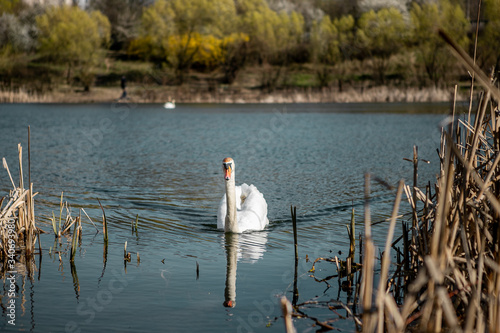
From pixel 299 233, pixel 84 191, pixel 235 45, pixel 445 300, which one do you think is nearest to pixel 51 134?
pixel 84 191

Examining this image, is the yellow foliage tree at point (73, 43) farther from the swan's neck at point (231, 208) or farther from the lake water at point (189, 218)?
the swan's neck at point (231, 208)

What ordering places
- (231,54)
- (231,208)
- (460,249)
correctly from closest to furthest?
(460,249), (231,208), (231,54)

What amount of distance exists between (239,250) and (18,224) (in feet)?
9.45

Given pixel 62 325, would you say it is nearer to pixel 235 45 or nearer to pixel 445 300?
pixel 445 300

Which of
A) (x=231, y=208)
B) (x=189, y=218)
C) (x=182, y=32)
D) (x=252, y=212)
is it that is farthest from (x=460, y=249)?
(x=182, y=32)

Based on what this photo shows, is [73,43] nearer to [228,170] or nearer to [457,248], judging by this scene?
[228,170]

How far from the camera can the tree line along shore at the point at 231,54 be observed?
54219 millimetres

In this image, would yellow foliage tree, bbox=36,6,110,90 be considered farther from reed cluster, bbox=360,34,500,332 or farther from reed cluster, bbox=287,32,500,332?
reed cluster, bbox=360,34,500,332

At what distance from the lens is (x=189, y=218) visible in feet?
34.6

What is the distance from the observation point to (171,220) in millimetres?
10328

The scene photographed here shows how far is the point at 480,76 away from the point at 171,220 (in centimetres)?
826

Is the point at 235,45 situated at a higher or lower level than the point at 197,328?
higher

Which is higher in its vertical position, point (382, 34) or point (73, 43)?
point (382, 34)

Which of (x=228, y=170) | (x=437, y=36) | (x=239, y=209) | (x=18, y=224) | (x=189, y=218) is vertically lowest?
(x=189, y=218)
